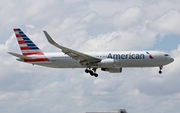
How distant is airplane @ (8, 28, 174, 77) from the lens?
103 m

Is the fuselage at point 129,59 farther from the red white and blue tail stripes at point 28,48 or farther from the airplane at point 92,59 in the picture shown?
the red white and blue tail stripes at point 28,48

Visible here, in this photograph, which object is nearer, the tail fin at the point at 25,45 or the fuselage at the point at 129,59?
the fuselage at the point at 129,59

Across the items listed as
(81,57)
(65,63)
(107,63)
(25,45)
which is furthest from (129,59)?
(25,45)

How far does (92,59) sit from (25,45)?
1486cm

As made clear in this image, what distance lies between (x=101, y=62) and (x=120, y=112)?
97.5 feet

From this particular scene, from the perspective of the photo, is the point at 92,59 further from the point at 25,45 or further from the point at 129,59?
the point at 25,45

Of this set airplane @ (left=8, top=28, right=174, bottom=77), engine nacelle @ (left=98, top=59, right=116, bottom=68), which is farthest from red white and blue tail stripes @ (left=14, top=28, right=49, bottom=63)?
engine nacelle @ (left=98, top=59, right=116, bottom=68)

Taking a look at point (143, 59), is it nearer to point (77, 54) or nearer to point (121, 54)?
point (121, 54)

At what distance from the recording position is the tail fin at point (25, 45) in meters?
111

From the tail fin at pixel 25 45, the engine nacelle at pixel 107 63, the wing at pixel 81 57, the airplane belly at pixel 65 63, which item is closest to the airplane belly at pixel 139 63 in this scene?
the engine nacelle at pixel 107 63

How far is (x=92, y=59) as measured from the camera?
105250 mm

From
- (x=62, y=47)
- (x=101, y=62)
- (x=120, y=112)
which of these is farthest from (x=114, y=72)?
(x=120, y=112)

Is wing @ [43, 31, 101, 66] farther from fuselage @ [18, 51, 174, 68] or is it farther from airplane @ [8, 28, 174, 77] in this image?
fuselage @ [18, 51, 174, 68]

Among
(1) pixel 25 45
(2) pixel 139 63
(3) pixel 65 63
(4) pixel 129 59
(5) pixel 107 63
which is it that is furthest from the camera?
(1) pixel 25 45
